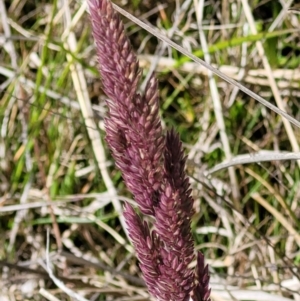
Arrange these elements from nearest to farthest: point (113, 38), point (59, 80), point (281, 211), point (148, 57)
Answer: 1. point (113, 38)
2. point (281, 211)
3. point (59, 80)
4. point (148, 57)

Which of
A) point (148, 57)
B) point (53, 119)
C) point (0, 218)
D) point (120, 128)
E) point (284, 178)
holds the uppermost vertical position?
point (120, 128)

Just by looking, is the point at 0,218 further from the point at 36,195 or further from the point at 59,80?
the point at 59,80

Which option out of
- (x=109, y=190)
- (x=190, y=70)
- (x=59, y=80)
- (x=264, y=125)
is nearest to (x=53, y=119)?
Result: (x=59, y=80)

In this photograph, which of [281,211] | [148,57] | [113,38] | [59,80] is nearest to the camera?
[113,38]

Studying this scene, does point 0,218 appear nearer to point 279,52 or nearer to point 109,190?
point 109,190

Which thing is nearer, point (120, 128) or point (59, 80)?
point (120, 128)

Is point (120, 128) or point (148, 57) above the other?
point (120, 128)
